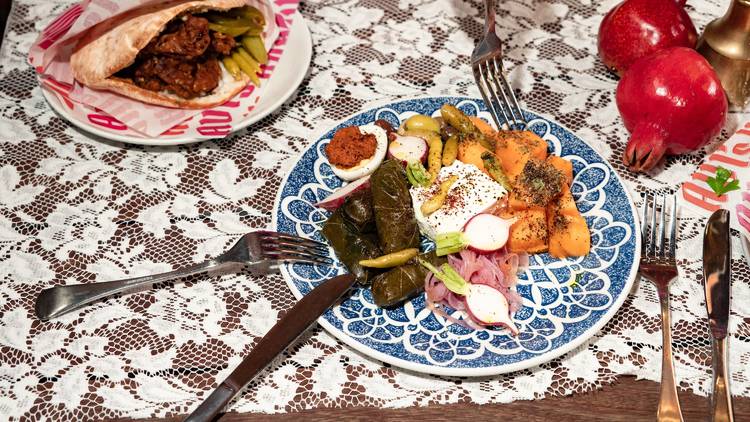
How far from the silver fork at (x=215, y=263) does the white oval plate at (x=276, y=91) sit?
2.28 feet

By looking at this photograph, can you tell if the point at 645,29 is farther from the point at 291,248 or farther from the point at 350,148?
the point at 291,248

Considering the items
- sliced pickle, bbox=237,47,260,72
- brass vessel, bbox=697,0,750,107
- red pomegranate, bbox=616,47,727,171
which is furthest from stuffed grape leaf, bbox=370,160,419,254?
brass vessel, bbox=697,0,750,107

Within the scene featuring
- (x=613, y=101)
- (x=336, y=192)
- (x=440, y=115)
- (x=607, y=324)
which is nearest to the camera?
(x=607, y=324)

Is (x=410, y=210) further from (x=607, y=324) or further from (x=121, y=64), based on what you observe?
(x=121, y=64)

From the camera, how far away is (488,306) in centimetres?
221

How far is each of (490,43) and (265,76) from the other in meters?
1.05

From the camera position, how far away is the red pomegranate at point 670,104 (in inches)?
104

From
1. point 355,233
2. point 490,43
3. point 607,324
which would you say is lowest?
point 607,324

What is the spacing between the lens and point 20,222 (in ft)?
8.94

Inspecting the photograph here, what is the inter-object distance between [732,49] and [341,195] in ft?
5.93

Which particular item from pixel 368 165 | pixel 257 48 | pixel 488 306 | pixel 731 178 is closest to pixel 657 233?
pixel 731 178

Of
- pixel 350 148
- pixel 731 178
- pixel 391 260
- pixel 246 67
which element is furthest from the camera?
pixel 246 67

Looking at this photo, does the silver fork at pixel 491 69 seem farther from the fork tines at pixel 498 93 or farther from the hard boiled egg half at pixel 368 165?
the hard boiled egg half at pixel 368 165

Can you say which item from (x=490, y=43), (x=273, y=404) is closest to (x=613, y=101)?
(x=490, y=43)
